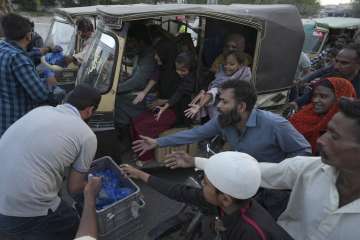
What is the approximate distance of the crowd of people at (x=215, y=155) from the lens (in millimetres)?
1863

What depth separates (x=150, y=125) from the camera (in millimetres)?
4648

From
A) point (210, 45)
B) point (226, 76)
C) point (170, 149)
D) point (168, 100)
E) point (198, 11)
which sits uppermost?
point (198, 11)

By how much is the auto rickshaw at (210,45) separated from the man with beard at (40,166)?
147cm

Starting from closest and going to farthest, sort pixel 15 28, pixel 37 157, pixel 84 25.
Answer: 1. pixel 37 157
2. pixel 15 28
3. pixel 84 25

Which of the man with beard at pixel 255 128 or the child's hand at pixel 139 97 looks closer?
the man with beard at pixel 255 128

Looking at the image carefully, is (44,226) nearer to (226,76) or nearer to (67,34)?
(226,76)

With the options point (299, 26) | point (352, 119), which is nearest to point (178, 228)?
point (352, 119)

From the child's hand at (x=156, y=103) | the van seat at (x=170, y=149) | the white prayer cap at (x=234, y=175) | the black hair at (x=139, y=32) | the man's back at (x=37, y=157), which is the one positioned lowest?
the van seat at (x=170, y=149)

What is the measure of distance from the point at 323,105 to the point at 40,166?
7.97 ft

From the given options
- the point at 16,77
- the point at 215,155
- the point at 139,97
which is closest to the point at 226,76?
the point at 139,97

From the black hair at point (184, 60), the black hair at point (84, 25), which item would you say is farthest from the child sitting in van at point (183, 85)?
the black hair at point (84, 25)

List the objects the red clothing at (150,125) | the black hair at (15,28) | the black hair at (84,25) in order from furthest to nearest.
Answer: the black hair at (84,25)
the red clothing at (150,125)
the black hair at (15,28)

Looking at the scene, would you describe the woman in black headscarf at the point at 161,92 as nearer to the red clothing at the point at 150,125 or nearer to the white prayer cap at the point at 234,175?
the red clothing at the point at 150,125

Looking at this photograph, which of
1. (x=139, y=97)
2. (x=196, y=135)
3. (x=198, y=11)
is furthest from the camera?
(x=139, y=97)
